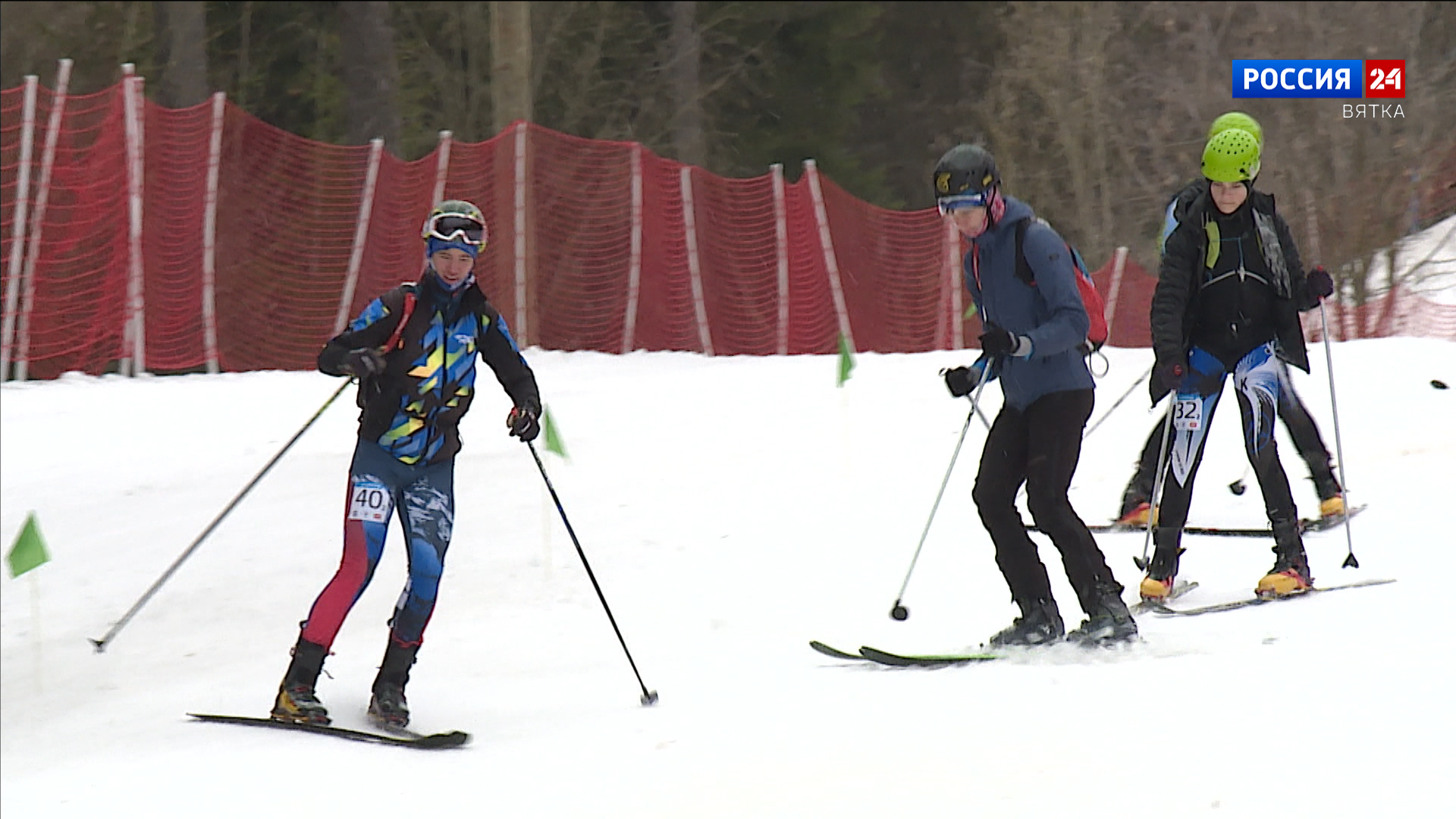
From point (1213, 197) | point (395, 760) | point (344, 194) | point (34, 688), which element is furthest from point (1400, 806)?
point (344, 194)

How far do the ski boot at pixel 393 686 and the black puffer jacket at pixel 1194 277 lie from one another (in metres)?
3.04

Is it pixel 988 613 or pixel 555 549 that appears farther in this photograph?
pixel 555 549

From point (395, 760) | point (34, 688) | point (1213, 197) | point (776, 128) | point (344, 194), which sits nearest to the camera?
point (395, 760)

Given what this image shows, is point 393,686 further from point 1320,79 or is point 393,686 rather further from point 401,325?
point 1320,79

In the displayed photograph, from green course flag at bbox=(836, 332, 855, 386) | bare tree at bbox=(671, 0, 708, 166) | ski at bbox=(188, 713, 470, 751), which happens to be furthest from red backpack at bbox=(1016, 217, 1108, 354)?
bare tree at bbox=(671, 0, 708, 166)

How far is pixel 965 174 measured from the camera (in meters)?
5.58

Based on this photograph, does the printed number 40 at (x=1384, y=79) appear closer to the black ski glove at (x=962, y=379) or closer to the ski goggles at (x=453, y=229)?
the black ski glove at (x=962, y=379)

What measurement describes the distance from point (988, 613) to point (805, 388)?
5.31 m

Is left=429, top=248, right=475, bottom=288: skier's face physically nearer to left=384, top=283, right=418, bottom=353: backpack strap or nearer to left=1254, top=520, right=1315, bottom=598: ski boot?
left=384, top=283, right=418, bottom=353: backpack strap

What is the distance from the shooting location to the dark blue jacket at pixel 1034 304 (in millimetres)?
5547

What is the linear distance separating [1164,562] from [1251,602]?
41cm

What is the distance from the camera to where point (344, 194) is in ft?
50.4

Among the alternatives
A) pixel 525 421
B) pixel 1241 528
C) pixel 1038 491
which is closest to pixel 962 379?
pixel 1038 491

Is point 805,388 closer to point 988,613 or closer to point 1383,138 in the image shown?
point 988,613
